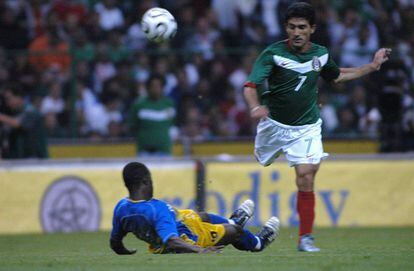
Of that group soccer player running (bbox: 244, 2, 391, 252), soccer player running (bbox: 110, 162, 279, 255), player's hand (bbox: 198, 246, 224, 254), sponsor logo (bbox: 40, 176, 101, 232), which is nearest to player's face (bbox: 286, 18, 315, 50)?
soccer player running (bbox: 244, 2, 391, 252)

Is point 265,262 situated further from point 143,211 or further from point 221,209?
point 221,209

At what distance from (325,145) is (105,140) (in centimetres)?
355

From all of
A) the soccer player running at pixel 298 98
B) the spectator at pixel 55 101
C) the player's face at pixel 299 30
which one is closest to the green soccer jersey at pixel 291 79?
the soccer player running at pixel 298 98

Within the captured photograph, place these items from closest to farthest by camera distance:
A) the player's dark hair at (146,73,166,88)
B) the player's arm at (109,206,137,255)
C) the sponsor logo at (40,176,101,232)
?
the player's arm at (109,206,137,255) → the sponsor logo at (40,176,101,232) → the player's dark hair at (146,73,166,88)

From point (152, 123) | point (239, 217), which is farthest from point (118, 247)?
point (152, 123)

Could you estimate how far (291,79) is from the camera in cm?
1037

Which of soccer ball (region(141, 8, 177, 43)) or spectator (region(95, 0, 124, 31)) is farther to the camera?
spectator (region(95, 0, 124, 31))

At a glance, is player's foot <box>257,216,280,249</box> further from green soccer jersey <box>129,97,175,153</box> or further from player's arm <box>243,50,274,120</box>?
green soccer jersey <box>129,97,175,153</box>

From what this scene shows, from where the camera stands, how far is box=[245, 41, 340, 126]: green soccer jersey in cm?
1030

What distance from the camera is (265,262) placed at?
28.8 ft

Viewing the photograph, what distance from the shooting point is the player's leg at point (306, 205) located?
33.0 ft

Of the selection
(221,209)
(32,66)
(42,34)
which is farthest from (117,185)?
(42,34)

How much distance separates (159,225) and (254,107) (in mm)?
1390

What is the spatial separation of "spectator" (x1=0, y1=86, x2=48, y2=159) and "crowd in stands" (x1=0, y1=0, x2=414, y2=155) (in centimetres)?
25
